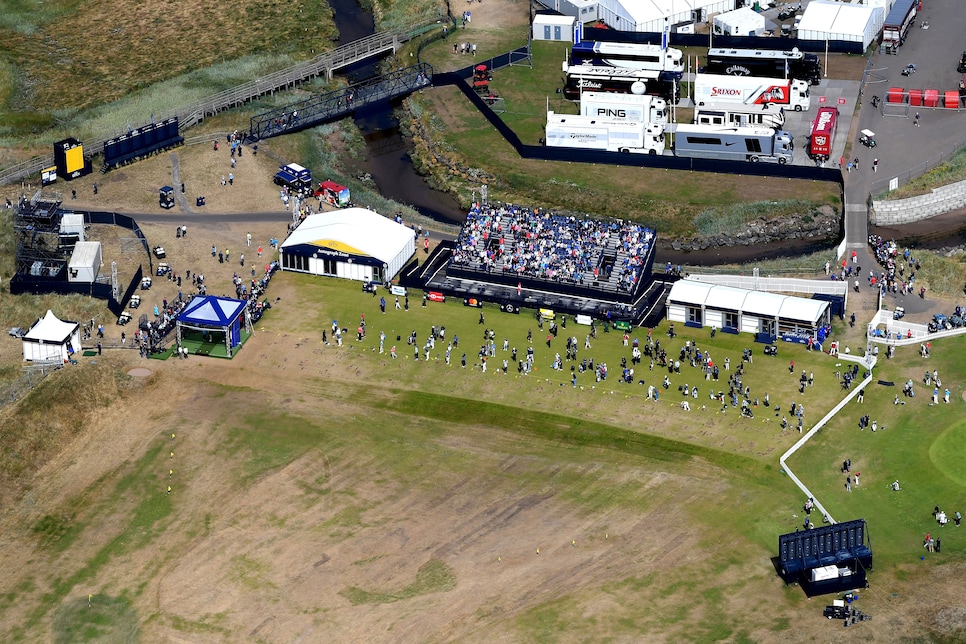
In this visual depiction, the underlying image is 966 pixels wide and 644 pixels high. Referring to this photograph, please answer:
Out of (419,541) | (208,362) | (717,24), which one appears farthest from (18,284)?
(717,24)

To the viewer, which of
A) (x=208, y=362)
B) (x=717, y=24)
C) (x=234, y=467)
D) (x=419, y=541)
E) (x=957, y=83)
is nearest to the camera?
(x=419, y=541)

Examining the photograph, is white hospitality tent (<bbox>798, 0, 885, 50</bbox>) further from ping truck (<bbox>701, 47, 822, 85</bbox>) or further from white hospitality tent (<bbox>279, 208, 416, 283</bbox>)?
white hospitality tent (<bbox>279, 208, 416, 283</bbox>)

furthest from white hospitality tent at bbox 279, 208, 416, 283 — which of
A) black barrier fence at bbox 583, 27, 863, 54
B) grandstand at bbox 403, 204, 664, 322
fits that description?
black barrier fence at bbox 583, 27, 863, 54

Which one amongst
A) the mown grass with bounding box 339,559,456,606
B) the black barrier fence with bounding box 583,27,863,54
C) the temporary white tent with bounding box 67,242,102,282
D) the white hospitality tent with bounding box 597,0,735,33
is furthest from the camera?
the white hospitality tent with bounding box 597,0,735,33

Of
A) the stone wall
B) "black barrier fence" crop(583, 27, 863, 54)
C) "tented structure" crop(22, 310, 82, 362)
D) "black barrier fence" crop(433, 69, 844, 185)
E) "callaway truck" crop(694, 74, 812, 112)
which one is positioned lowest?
"tented structure" crop(22, 310, 82, 362)

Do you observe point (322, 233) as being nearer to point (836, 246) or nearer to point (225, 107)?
point (225, 107)

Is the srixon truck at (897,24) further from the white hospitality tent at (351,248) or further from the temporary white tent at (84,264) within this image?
the temporary white tent at (84,264)

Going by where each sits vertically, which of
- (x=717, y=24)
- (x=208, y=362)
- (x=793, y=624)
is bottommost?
(x=793, y=624)
